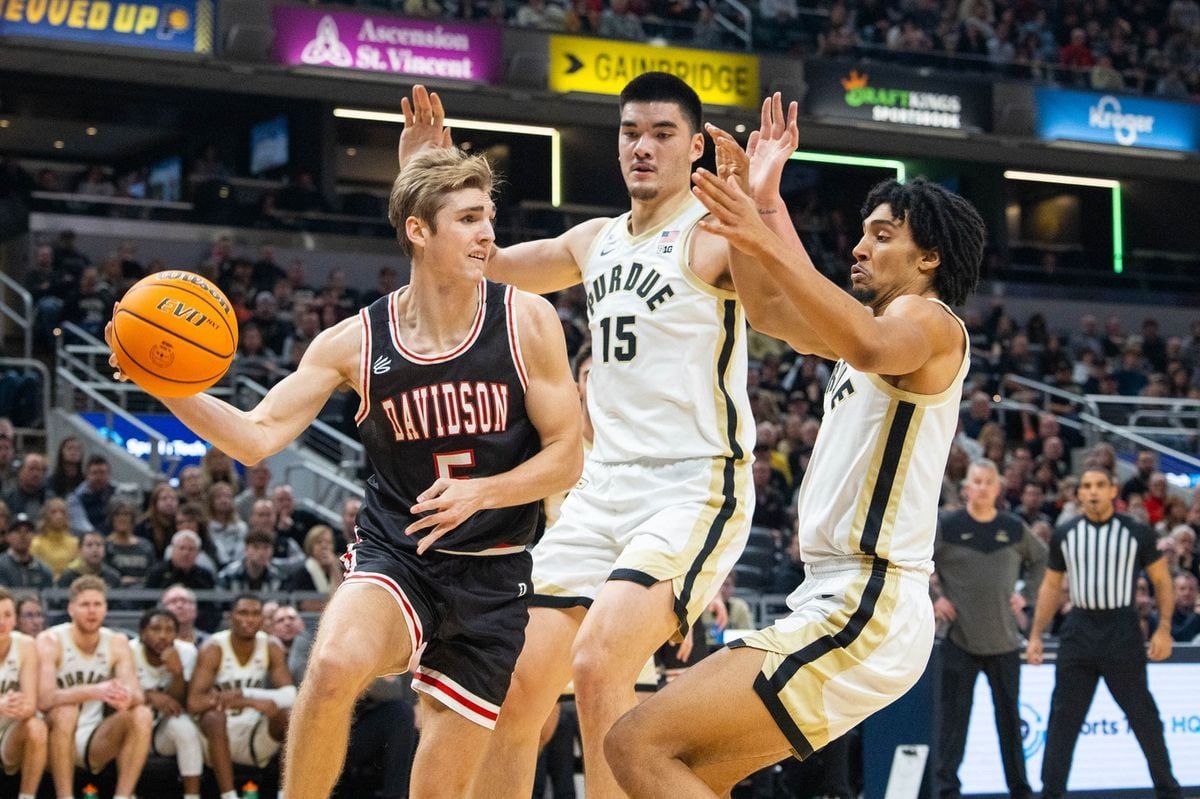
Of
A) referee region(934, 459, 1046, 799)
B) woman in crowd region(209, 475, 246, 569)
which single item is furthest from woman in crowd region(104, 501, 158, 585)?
referee region(934, 459, 1046, 799)

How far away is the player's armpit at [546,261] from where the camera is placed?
6.17 metres

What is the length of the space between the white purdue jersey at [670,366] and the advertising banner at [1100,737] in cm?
622

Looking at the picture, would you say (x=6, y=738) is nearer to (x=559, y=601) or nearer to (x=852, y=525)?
(x=559, y=601)

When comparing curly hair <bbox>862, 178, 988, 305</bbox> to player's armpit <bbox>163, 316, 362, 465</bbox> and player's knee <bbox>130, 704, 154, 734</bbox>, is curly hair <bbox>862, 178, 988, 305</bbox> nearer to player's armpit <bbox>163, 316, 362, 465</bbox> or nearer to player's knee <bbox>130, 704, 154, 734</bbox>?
player's armpit <bbox>163, 316, 362, 465</bbox>

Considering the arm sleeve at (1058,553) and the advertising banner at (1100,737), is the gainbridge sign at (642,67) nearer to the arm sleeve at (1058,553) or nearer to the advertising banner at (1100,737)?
the advertising banner at (1100,737)

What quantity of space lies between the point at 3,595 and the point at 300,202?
567 inches

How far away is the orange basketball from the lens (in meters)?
4.94

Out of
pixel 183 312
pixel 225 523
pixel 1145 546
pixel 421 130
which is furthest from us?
pixel 225 523

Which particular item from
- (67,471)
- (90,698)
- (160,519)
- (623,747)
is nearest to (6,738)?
(90,698)

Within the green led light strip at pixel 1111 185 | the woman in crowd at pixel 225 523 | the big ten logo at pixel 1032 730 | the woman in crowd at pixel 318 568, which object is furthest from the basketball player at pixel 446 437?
the green led light strip at pixel 1111 185

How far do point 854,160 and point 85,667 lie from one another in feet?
73.4

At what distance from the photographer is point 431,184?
17.6 ft

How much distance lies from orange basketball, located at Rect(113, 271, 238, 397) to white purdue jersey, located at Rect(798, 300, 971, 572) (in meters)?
1.89

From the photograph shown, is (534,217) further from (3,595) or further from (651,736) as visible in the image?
(651,736)
